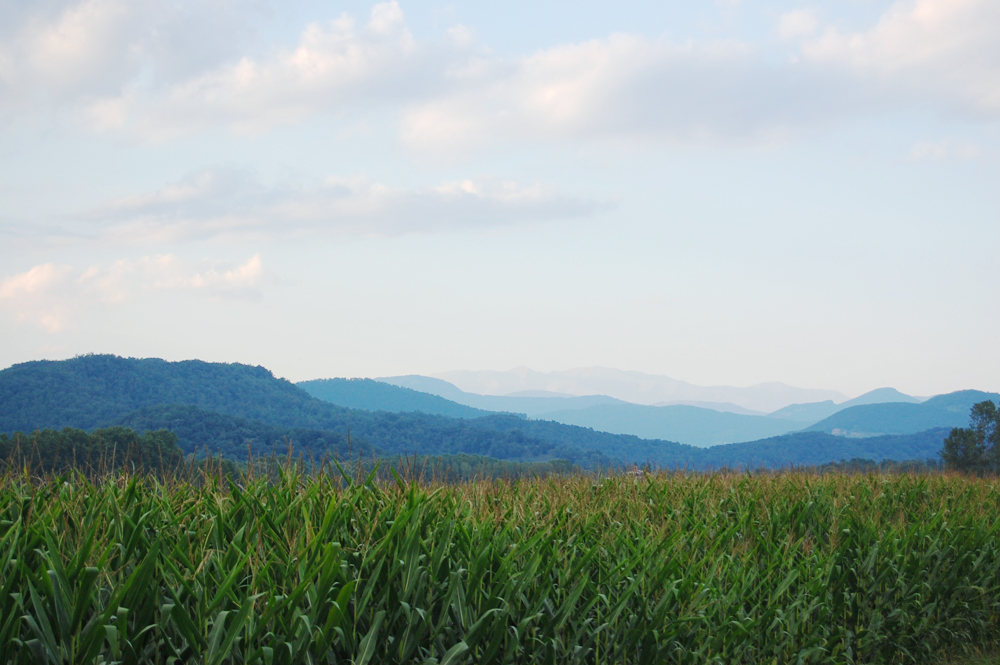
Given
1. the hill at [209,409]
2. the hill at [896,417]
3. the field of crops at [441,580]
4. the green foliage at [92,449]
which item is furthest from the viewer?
the hill at [896,417]

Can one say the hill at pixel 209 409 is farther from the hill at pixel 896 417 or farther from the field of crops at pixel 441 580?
the hill at pixel 896 417

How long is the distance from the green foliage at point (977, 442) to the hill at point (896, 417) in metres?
112

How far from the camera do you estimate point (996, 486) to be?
31.4ft

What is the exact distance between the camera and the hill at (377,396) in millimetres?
149875

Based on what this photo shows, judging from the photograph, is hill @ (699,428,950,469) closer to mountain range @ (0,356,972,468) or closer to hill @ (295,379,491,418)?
mountain range @ (0,356,972,468)

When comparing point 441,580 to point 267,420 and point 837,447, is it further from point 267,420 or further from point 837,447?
point 267,420

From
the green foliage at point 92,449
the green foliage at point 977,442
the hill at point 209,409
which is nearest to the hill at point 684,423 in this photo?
the hill at point 209,409

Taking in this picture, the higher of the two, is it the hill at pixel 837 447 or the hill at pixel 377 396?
the hill at pixel 377 396

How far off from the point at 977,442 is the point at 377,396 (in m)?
131

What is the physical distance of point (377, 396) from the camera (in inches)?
6196

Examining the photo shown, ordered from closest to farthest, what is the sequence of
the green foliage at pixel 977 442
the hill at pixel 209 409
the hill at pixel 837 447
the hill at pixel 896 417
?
the green foliage at pixel 977 442 → the hill at pixel 209 409 → the hill at pixel 837 447 → the hill at pixel 896 417

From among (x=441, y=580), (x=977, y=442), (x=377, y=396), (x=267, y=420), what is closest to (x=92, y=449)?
(x=441, y=580)

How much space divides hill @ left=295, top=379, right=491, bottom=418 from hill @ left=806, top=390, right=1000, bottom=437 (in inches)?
3029

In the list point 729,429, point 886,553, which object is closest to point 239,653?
point 886,553
